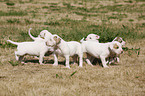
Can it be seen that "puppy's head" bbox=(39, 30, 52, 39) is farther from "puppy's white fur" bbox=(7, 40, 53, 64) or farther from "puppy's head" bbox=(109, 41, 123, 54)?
"puppy's head" bbox=(109, 41, 123, 54)

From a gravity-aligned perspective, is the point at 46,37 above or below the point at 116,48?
above

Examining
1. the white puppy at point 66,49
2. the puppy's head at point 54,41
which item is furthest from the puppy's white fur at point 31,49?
the puppy's head at point 54,41

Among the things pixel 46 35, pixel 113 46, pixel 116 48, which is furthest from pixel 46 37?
pixel 116 48

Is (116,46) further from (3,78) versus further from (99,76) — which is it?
(3,78)

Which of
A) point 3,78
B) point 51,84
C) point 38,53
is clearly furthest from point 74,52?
point 3,78

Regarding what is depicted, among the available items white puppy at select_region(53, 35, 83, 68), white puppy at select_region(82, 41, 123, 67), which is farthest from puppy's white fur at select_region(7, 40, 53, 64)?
white puppy at select_region(82, 41, 123, 67)

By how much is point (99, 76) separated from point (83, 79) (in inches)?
22.0

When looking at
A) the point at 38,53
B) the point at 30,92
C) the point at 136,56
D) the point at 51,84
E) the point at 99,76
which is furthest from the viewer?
the point at 136,56

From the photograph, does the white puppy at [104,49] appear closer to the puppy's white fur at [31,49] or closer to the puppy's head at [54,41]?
the puppy's head at [54,41]

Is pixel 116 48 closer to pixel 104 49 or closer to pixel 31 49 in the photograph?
pixel 104 49

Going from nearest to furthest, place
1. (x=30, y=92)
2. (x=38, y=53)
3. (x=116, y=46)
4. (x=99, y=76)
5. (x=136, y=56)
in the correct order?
(x=30, y=92), (x=99, y=76), (x=116, y=46), (x=38, y=53), (x=136, y=56)

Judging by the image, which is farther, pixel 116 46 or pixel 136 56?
pixel 136 56

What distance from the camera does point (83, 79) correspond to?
18.6ft

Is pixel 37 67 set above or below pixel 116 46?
below
